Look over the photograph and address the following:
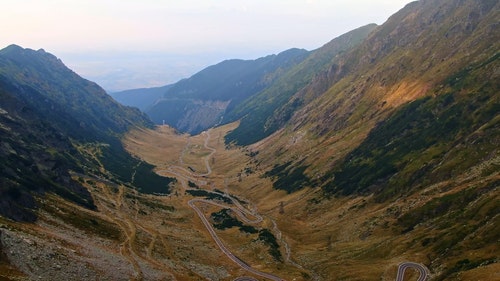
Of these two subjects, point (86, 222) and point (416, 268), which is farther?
point (86, 222)

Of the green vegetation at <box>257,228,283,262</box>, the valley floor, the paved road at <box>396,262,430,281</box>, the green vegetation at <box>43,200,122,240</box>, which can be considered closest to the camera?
the valley floor

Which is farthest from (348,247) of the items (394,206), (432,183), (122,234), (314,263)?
(122,234)

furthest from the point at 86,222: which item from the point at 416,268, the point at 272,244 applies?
the point at 416,268

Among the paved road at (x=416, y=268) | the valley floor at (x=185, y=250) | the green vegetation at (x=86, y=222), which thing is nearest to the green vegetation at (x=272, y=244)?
the valley floor at (x=185, y=250)

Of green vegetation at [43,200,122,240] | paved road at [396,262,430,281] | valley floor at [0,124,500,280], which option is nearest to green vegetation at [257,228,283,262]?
valley floor at [0,124,500,280]

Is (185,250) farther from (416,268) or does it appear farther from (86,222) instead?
(416,268)

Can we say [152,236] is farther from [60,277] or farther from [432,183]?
[432,183]

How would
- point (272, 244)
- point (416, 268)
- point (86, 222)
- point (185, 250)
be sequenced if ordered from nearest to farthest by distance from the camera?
point (416, 268)
point (86, 222)
point (185, 250)
point (272, 244)

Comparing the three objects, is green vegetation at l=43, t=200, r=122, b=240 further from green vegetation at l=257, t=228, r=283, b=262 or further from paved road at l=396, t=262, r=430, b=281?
paved road at l=396, t=262, r=430, b=281
